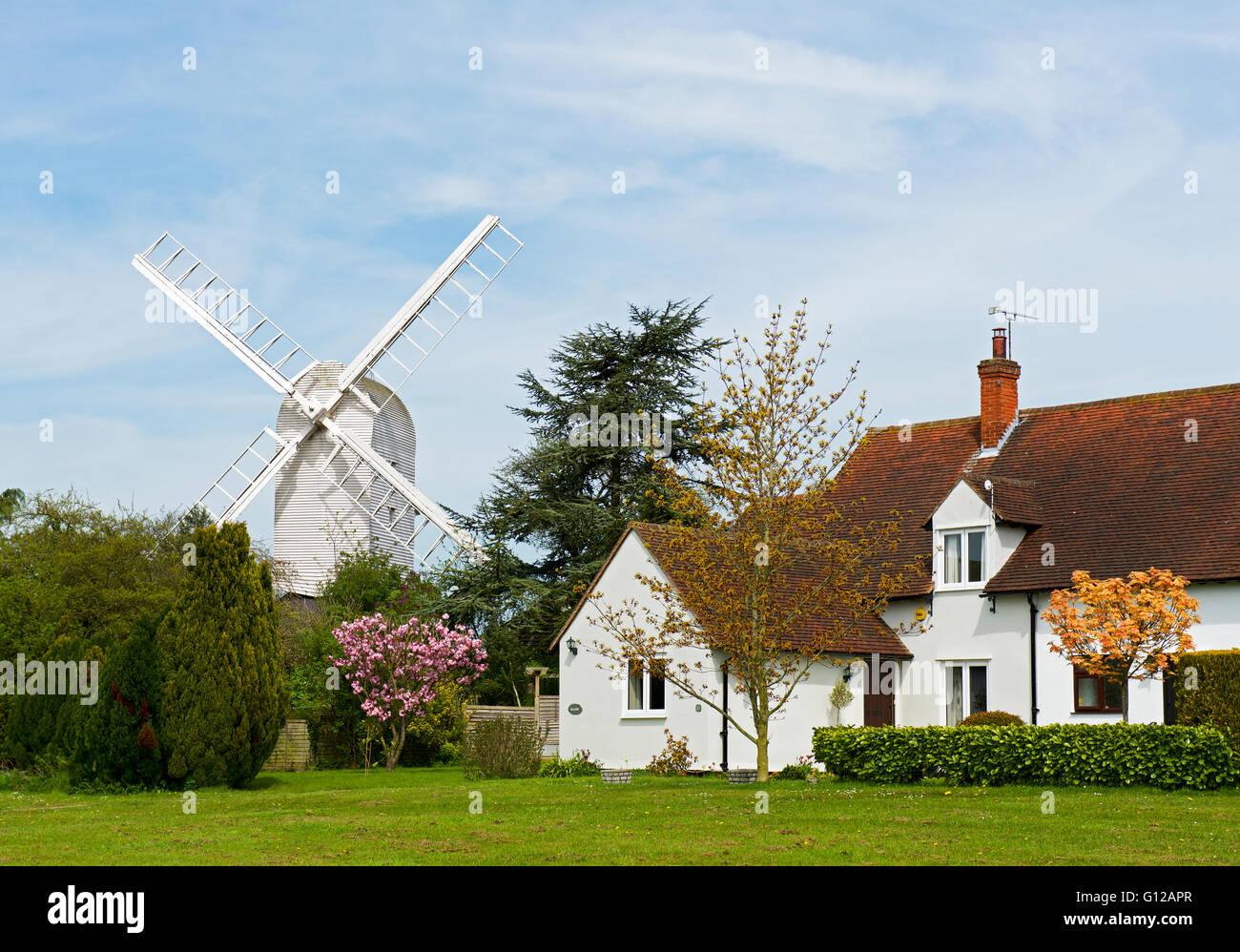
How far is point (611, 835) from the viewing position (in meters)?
14.4

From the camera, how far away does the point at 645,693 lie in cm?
3006

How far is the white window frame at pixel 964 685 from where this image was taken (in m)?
30.0

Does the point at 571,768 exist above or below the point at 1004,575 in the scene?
below

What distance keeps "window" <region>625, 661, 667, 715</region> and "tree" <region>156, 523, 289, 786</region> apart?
27.2ft

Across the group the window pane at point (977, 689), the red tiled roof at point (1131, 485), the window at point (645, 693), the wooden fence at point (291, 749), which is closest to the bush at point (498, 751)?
the window at point (645, 693)

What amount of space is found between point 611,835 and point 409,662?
19.3 m

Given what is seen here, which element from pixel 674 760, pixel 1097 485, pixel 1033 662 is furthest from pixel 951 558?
pixel 674 760

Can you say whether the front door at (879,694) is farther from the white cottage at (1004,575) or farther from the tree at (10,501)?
the tree at (10,501)

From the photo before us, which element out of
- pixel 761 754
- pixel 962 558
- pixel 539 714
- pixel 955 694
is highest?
pixel 962 558

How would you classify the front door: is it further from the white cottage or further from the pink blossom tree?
the pink blossom tree

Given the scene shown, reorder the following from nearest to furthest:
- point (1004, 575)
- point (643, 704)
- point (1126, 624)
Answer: point (1126, 624), point (1004, 575), point (643, 704)

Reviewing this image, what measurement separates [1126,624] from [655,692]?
35.4 ft

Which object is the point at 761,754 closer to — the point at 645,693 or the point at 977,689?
the point at 645,693

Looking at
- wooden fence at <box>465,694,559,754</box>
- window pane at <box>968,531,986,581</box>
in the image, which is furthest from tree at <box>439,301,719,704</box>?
window pane at <box>968,531,986,581</box>
